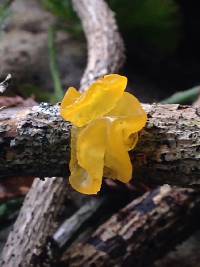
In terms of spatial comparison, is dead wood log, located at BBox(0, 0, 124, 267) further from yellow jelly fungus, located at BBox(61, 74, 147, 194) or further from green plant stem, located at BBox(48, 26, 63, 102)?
green plant stem, located at BBox(48, 26, 63, 102)

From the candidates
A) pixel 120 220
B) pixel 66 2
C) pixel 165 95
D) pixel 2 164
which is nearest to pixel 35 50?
pixel 66 2

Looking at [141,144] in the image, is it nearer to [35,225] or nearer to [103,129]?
[103,129]

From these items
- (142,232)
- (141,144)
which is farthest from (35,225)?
(141,144)

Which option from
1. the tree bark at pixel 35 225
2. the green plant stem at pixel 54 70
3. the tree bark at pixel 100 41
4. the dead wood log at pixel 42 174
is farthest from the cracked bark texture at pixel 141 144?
the green plant stem at pixel 54 70

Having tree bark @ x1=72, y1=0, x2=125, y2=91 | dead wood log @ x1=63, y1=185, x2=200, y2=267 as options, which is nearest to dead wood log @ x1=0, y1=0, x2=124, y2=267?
tree bark @ x1=72, y1=0, x2=125, y2=91

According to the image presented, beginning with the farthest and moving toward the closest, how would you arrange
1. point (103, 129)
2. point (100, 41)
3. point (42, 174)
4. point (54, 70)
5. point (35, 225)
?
point (54, 70)
point (100, 41)
point (35, 225)
point (42, 174)
point (103, 129)

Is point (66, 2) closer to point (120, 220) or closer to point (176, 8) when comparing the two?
point (176, 8)
